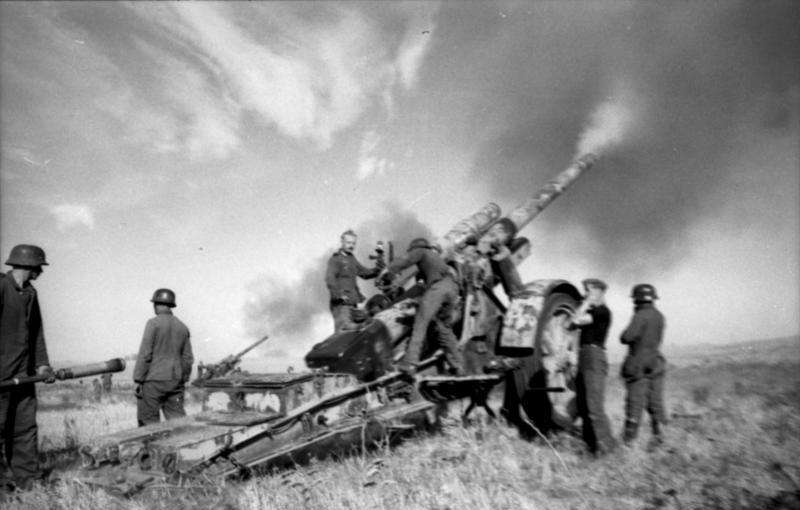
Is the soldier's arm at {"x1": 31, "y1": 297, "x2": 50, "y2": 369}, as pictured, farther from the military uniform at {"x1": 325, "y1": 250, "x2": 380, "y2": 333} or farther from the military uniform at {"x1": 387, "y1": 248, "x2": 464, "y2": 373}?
the military uniform at {"x1": 387, "y1": 248, "x2": 464, "y2": 373}

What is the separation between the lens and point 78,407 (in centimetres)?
1070

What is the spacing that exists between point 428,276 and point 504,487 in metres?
2.32

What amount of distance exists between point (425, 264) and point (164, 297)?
2.92 metres

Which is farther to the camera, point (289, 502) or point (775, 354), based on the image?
point (775, 354)

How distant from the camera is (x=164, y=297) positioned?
6117 mm

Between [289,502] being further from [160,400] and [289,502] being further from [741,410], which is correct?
[741,410]

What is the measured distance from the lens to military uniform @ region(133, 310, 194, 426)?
591cm

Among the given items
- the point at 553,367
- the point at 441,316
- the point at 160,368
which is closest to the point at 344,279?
the point at 441,316

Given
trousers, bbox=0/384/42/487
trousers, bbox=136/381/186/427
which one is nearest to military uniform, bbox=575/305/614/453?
Answer: trousers, bbox=136/381/186/427

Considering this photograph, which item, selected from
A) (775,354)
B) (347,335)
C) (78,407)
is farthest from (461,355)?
(775,354)

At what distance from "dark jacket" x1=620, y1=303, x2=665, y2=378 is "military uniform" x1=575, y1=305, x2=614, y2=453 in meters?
0.39

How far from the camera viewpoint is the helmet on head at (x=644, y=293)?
584 cm

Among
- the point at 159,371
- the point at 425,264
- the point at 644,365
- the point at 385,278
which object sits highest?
the point at 425,264

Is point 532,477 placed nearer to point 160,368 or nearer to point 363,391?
point 363,391
